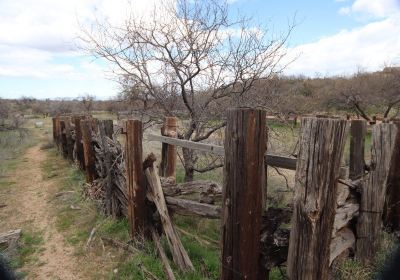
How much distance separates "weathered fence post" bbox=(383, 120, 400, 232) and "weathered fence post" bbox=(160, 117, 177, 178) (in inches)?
121

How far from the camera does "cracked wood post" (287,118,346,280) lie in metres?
2.19

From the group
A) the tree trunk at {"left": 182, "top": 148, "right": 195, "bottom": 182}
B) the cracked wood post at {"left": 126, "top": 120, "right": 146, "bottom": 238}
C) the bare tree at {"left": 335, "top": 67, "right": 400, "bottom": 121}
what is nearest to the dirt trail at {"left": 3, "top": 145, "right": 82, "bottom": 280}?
the cracked wood post at {"left": 126, "top": 120, "right": 146, "bottom": 238}

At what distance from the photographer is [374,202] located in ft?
12.0

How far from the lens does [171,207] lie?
14.5 ft

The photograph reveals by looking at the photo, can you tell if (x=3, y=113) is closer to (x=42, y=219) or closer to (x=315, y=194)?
(x=42, y=219)

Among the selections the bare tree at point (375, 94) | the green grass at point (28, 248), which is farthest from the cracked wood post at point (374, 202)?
the bare tree at point (375, 94)

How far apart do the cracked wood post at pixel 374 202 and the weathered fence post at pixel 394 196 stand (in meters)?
0.90

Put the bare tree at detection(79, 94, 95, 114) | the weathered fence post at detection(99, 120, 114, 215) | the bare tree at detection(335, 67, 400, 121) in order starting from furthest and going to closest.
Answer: the bare tree at detection(79, 94, 95, 114), the bare tree at detection(335, 67, 400, 121), the weathered fence post at detection(99, 120, 114, 215)

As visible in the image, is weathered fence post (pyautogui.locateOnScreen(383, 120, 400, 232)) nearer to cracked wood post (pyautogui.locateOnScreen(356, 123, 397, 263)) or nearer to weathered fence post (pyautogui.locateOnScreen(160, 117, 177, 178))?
cracked wood post (pyautogui.locateOnScreen(356, 123, 397, 263))

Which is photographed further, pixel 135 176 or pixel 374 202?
pixel 135 176

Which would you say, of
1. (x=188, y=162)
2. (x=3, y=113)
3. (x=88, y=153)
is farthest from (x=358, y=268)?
(x=3, y=113)

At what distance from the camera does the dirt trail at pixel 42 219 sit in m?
4.51

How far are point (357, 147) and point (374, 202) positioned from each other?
2.65 feet

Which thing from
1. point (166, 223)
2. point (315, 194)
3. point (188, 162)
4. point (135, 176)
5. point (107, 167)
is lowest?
point (166, 223)
